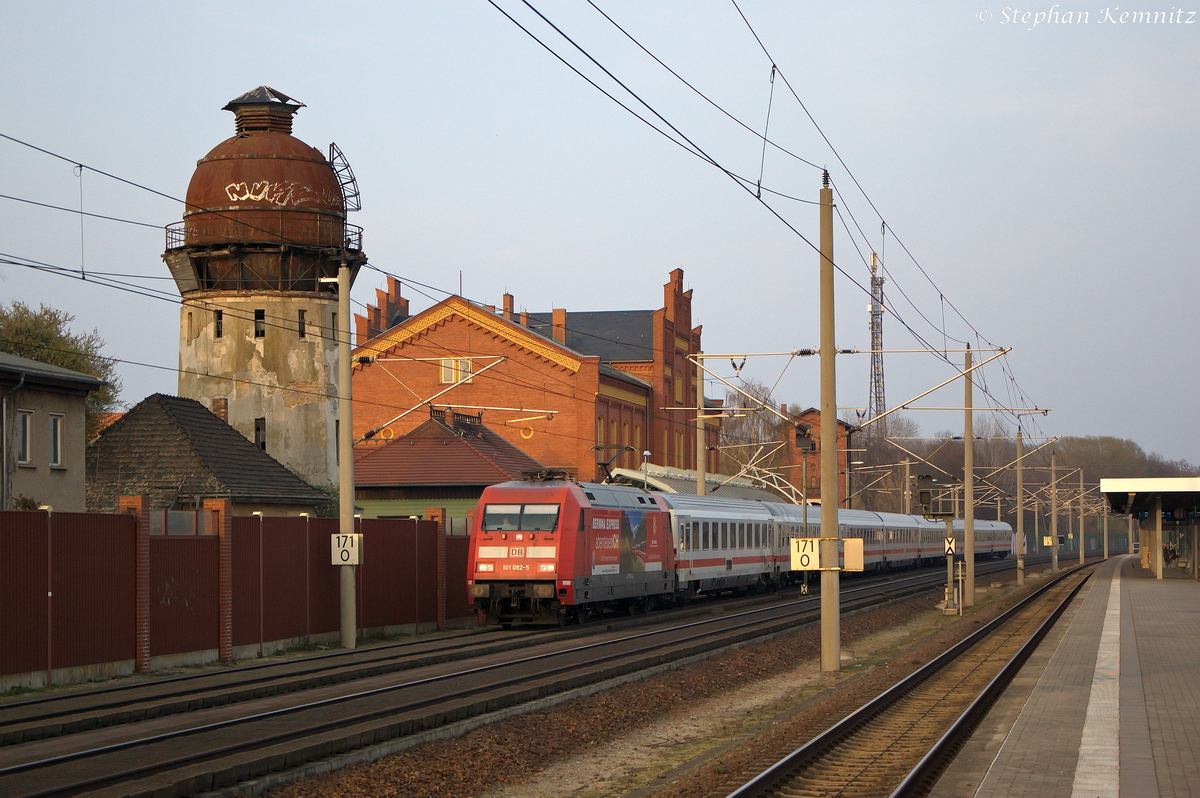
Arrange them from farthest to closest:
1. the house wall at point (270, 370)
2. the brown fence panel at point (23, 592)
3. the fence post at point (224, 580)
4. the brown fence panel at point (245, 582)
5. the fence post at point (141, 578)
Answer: the house wall at point (270, 370), the brown fence panel at point (245, 582), the fence post at point (224, 580), the fence post at point (141, 578), the brown fence panel at point (23, 592)

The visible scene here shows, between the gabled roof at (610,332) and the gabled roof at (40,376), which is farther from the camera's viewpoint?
the gabled roof at (610,332)

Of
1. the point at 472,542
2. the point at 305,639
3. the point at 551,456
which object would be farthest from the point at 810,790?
the point at 551,456

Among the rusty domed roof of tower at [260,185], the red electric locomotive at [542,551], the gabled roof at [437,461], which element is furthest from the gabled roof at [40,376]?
the gabled roof at [437,461]

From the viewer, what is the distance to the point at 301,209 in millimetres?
44156

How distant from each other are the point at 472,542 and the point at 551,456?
34.5m

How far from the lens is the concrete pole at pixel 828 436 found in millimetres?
19625

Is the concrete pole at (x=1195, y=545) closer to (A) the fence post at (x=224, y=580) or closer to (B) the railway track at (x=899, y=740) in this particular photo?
(B) the railway track at (x=899, y=740)

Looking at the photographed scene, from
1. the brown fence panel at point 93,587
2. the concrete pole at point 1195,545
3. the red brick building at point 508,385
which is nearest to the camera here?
the brown fence panel at point 93,587

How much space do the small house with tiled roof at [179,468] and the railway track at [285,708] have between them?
13.7m

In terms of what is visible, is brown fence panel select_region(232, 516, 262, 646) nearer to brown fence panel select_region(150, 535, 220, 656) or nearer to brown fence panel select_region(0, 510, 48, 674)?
brown fence panel select_region(150, 535, 220, 656)

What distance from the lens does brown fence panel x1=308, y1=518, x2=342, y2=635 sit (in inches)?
944

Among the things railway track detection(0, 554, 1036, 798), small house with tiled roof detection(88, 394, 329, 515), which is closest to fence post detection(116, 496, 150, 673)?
railway track detection(0, 554, 1036, 798)

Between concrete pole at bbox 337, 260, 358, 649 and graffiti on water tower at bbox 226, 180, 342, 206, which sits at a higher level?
graffiti on water tower at bbox 226, 180, 342, 206

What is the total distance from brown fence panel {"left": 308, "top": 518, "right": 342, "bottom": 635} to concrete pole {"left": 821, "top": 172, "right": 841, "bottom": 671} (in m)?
9.50
